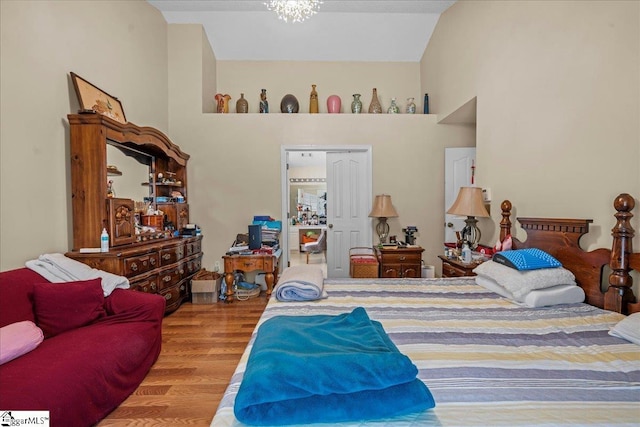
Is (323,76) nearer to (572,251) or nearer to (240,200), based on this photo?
(240,200)

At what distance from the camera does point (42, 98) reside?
2240 mm

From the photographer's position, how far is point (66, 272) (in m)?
2.07

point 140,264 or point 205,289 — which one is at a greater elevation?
point 140,264

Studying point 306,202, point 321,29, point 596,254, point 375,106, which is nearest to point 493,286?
point 596,254

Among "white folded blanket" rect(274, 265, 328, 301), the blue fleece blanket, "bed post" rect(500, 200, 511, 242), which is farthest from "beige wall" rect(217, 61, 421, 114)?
the blue fleece blanket

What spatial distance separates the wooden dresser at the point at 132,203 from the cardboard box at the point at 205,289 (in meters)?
0.12

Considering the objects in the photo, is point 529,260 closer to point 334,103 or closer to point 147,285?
point 147,285

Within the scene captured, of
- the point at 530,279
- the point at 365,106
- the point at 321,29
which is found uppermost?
the point at 321,29

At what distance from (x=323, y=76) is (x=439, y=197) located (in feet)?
8.40

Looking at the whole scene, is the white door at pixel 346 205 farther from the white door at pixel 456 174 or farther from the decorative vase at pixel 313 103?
the white door at pixel 456 174

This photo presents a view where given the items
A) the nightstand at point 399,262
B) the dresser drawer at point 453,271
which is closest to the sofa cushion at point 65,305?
the nightstand at point 399,262

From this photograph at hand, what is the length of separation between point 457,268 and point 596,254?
3.69ft

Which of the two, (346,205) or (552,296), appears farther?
(346,205)

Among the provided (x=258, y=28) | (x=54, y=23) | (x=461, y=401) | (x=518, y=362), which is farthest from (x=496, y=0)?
(x=54, y=23)
